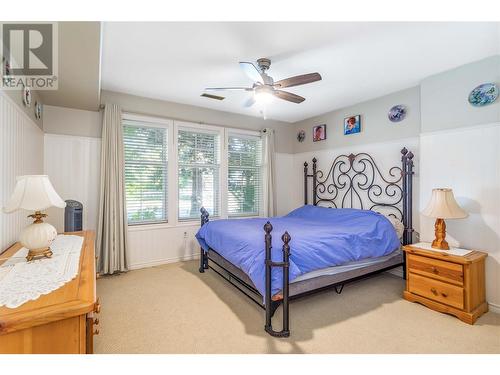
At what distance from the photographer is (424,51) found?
93.2 inches

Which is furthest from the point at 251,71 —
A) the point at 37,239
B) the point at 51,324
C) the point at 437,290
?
the point at 437,290

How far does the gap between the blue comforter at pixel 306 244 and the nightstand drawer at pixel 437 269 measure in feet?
0.94

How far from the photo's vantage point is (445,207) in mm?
2420

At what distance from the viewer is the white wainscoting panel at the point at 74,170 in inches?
126

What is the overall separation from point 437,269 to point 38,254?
3.39 metres

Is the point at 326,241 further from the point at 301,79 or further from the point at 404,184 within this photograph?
the point at 404,184

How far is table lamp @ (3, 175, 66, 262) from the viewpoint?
58.7 inches

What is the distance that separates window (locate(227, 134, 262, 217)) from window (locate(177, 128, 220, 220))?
0.28 meters

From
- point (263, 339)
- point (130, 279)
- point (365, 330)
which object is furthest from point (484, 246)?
point (130, 279)

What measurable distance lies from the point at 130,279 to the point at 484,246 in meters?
4.12

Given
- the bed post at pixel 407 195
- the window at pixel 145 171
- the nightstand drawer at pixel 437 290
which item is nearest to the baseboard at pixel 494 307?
the nightstand drawer at pixel 437 290

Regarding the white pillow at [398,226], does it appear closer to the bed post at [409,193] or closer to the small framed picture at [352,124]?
the bed post at [409,193]

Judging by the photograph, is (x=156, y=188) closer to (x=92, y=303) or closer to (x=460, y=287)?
(x=92, y=303)
